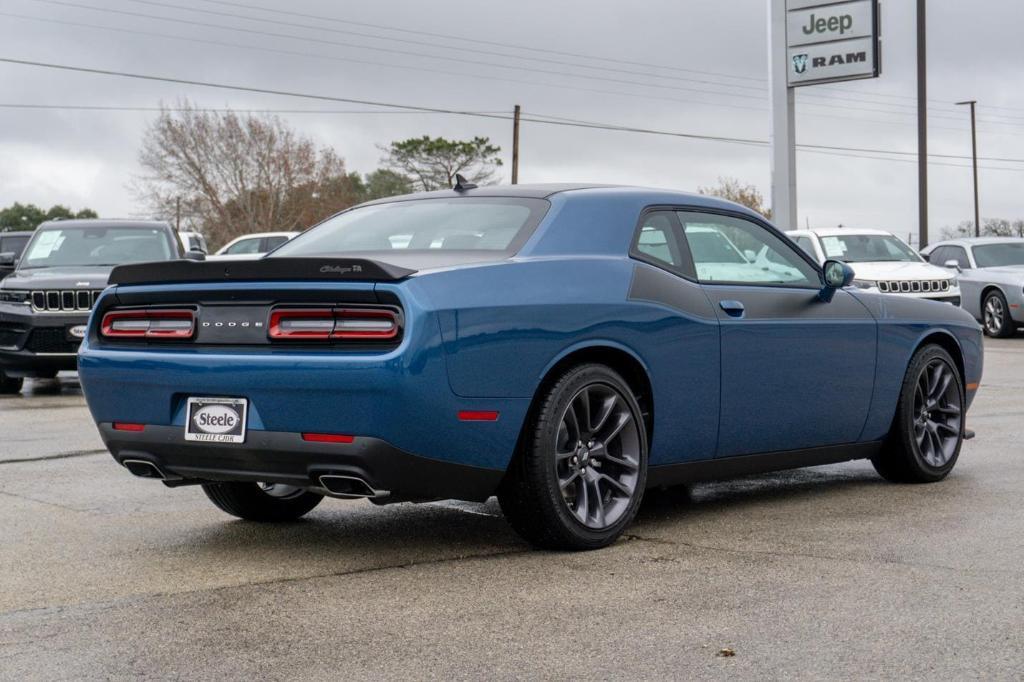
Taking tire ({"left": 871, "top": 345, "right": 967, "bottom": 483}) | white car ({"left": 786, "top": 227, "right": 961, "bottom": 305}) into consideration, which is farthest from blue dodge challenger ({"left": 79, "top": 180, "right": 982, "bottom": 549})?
white car ({"left": 786, "top": 227, "right": 961, "bottom": 305})

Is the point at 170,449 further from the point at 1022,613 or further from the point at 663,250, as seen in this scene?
the point at 1022,613

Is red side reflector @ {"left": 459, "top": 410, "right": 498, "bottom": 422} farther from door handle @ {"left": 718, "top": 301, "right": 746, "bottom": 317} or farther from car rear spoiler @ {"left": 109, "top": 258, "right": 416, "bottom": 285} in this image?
door handle @ {"left": 718, "top": 301, "right": 746, "bottom": 317}

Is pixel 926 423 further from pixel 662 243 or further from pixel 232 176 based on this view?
pixel 232 176

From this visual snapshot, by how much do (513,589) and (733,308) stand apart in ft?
6.36

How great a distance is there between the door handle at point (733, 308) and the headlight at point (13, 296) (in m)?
9.64

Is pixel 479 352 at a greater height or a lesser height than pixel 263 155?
lesser

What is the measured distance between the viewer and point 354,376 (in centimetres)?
518

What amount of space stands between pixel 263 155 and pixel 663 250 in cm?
7457

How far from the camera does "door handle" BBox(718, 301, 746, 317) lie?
645cm

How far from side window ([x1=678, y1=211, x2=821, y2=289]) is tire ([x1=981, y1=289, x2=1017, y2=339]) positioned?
16.5m

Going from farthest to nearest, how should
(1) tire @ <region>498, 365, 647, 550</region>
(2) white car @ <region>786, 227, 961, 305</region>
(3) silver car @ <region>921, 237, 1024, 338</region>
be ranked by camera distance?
1. (3) silver car @ <region>921, 237, 1024, 338</region>
2. (2) white car @ <region>786, 227, 961, 305</region>
3. (1) tire @ <region>498, 365, 647, 550</region>

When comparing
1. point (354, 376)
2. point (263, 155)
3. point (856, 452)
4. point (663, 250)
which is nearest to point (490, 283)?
point (354, 376)

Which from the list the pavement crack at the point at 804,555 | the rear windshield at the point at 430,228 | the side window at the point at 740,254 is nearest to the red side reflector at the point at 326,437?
the rear windshield at the point at 430,228

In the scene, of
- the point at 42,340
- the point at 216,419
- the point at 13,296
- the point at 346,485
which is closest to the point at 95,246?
the point at 13,296
